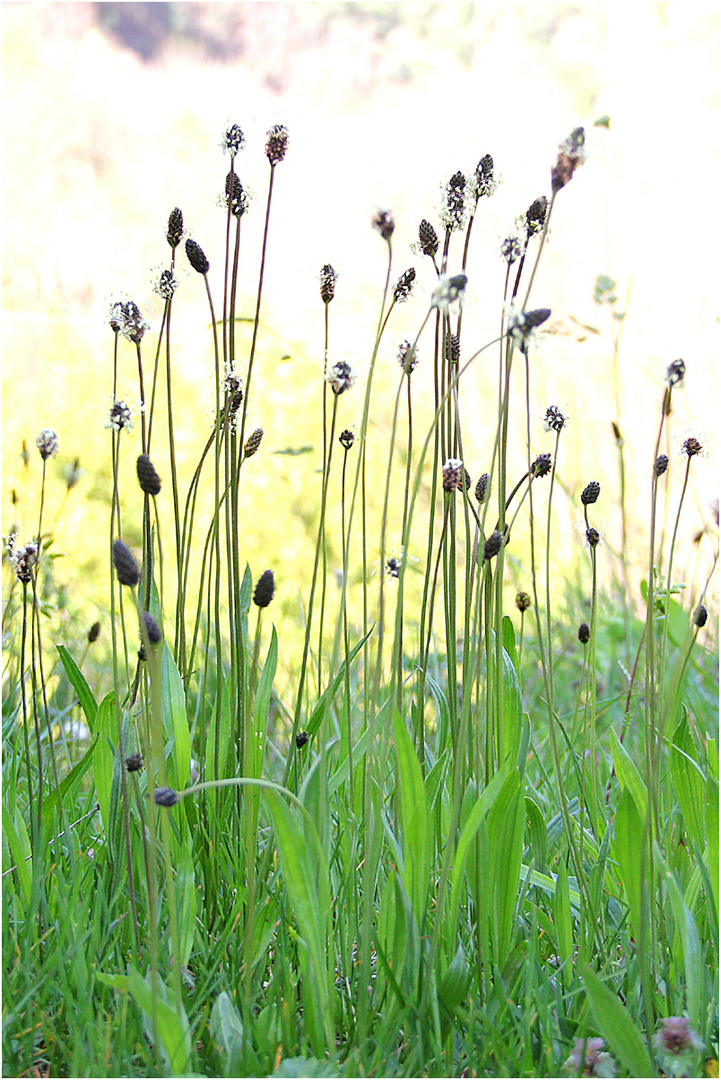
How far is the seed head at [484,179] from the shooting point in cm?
91

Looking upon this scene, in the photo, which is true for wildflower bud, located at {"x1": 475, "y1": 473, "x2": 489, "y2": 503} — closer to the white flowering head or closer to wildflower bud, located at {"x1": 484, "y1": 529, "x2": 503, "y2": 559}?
wildflower bud, located at {"x1": 484, "y1": 529, "x2": 503, "y2": 559}

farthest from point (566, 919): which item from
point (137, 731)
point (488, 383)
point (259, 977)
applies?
point (488, 383)

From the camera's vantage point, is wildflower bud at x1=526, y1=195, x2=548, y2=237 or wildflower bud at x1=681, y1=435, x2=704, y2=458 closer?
wildflower bud at x1=526, y1=195, x2=548, y2=237

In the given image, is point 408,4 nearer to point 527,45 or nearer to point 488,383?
point 527,45

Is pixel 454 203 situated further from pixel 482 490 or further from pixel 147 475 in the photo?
pixel 147 475

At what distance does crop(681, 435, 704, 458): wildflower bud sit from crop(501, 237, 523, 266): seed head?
0.33 metres

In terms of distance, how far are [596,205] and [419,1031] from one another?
3747 mm

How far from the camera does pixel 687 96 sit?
3.40 meters

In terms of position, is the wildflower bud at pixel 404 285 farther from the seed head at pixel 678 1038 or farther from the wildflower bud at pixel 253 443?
the seed head at pixel 678 1038

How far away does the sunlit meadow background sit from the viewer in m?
3.34

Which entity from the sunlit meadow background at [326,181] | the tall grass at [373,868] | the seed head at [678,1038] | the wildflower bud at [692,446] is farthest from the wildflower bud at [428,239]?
the sunlit meadow background at [326,181]

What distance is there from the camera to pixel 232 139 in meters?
0.91

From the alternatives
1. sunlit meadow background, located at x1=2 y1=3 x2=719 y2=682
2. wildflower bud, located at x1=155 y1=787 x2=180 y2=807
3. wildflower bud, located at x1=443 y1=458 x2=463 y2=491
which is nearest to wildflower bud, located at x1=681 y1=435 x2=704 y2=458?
wildflower bud, located at x1=443 y1=458 x2=463 y2=491

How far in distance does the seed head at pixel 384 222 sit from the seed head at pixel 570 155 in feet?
0.46
